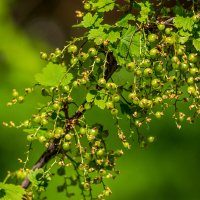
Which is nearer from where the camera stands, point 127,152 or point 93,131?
point 93,131

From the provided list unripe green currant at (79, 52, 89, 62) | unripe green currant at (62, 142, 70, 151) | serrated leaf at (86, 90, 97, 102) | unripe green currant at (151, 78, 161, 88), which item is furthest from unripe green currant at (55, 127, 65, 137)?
unripe green currant at (151, 78, 161, 88)

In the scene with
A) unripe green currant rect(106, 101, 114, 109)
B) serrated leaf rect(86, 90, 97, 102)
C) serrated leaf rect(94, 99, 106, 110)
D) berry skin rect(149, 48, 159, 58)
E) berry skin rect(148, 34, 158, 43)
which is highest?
berry skin rect(148, 34, 158, 43)

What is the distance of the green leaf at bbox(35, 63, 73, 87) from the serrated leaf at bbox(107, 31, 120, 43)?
21 cm

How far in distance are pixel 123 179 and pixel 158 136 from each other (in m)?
0.67

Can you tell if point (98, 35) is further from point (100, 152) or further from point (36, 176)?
point (36, 176)

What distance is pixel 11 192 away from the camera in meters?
2.36

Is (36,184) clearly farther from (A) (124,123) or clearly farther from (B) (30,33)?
(B) (30,33)

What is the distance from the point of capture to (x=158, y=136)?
6035 millimetres

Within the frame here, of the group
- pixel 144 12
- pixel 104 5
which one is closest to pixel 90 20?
pixel 104 5

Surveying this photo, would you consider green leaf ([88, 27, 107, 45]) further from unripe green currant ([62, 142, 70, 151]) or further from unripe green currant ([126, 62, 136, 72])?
unripe green currant ([62, 142, 70, 151])

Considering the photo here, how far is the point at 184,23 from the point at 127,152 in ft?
12.1

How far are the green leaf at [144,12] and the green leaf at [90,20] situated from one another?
0.15 m

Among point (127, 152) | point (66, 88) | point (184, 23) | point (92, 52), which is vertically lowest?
point (66, 88)

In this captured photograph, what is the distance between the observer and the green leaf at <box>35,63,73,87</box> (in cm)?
233
